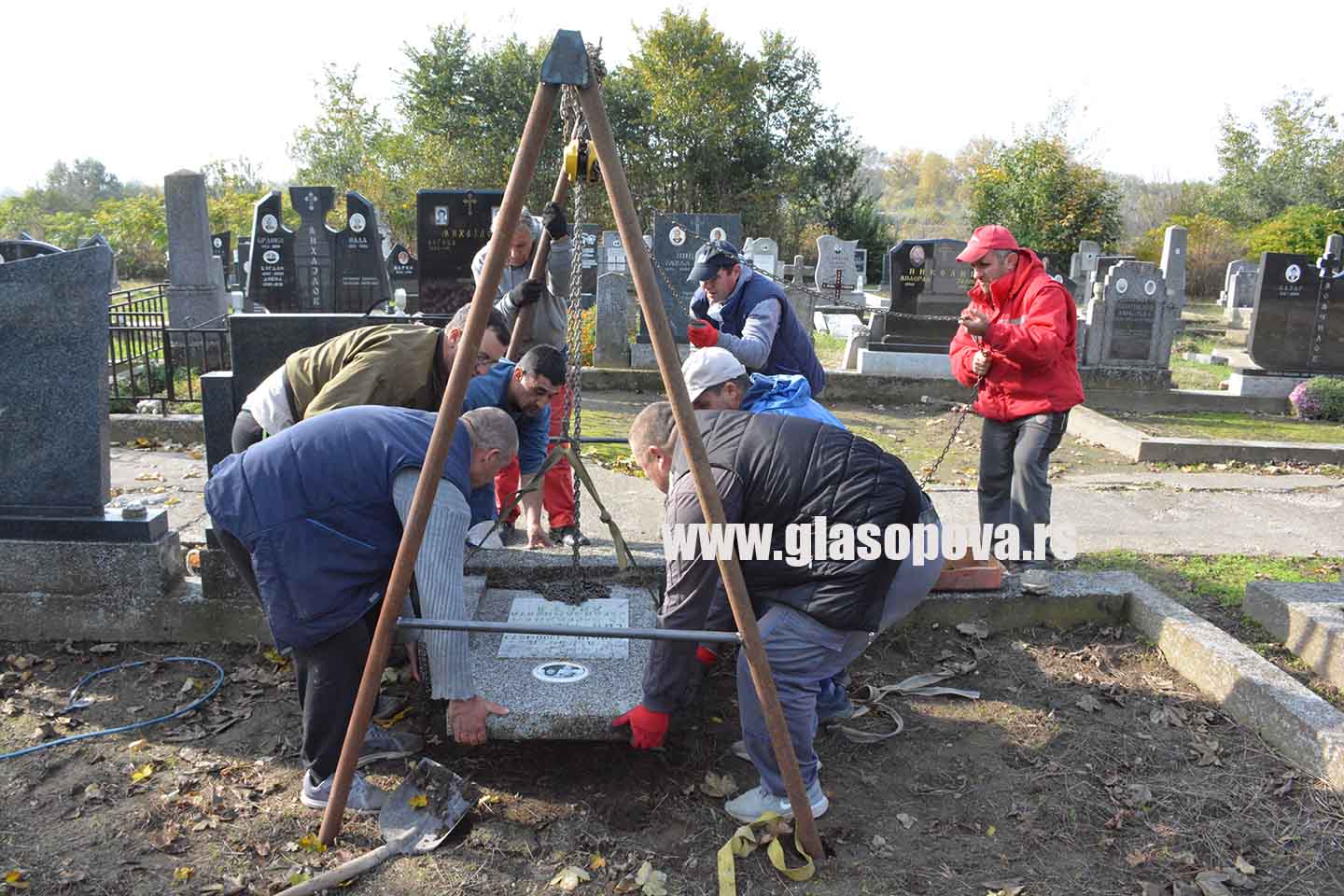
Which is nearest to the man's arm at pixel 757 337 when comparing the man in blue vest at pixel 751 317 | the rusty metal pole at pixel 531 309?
the man in blue vest at pixel 751 317

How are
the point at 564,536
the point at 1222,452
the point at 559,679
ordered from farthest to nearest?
the point at 1222,452, the point at 564,536, the point at 559,679

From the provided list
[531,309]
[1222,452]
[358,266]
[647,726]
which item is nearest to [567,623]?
[647,726]

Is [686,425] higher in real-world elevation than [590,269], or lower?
lower

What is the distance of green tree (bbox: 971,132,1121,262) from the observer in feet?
82.4

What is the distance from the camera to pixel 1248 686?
355cm

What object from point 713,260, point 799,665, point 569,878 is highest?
point 713,260

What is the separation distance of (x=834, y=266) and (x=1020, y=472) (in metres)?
16.6

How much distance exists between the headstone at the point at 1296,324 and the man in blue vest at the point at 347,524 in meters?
11.4

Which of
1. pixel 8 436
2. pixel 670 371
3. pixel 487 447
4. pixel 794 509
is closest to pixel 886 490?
pixel 794 509

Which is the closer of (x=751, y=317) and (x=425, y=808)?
(x=425, y=808)

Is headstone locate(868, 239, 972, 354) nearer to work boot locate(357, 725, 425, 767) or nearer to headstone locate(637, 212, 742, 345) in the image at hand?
headstone locate(637, 212, 742, 345)

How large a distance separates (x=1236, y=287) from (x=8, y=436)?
2448cm

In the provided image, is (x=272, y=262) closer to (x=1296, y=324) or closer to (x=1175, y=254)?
(x=1296, y=324)

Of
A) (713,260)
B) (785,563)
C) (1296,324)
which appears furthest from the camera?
(1296,324)
